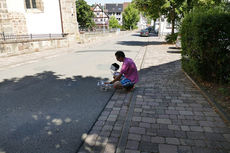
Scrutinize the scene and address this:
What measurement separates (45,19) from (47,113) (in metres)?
21.7

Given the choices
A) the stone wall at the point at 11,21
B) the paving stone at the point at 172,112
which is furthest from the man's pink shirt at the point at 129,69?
the stone wall at the point at 11,21

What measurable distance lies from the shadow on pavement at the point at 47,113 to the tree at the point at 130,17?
74234 mm

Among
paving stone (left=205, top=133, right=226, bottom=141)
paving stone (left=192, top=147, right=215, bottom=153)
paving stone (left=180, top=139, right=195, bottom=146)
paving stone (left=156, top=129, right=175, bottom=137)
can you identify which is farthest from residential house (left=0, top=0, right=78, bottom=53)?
paving stone (left=192, top=147, right=215, bottom=153)

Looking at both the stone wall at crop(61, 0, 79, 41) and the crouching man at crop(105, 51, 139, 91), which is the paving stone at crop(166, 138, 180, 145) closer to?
the crouching man at crop(105, 51, 139, 91)

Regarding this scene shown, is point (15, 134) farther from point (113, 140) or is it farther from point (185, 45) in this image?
point (185, 45)

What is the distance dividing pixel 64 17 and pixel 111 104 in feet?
70.5

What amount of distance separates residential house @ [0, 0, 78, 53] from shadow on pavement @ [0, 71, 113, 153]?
13.2 m

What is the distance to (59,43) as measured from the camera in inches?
784

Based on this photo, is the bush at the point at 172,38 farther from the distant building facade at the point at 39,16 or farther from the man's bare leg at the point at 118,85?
the man's bare leg at the point at 118,85

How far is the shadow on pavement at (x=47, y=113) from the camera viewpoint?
128 inches

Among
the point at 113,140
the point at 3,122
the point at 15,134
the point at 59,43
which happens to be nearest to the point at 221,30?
the point at 113,140

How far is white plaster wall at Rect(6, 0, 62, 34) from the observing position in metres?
22.6

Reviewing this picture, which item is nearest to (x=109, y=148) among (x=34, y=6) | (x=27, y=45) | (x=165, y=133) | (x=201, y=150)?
(x=165, y=133)

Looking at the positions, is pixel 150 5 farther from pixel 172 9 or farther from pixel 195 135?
pixel 195 135
